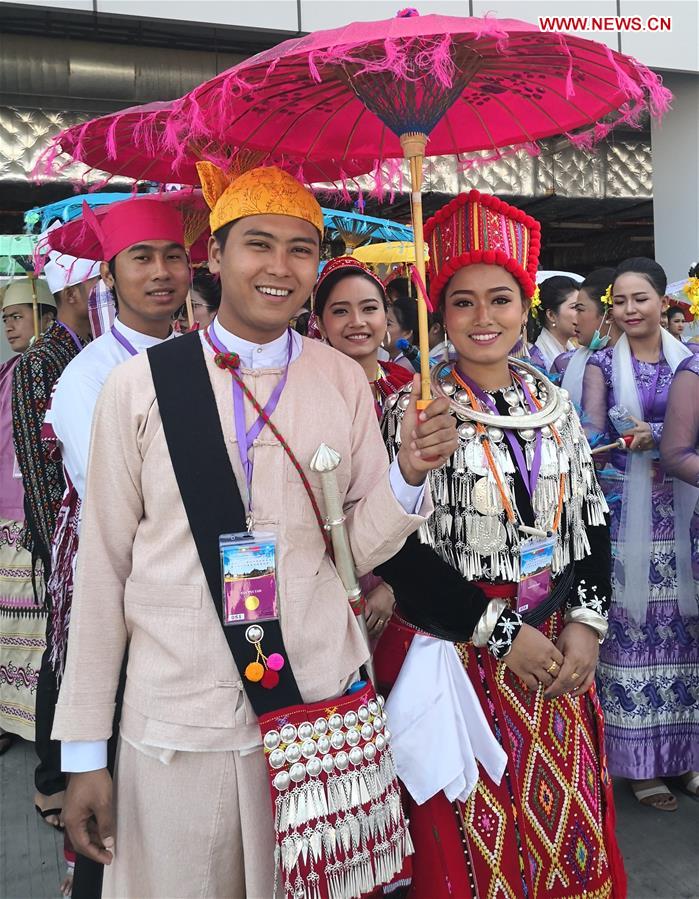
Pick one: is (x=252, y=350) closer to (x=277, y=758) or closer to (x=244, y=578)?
(x=244, y=578)

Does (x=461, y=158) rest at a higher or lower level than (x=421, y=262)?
higher

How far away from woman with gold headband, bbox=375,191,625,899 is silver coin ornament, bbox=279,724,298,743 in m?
0.50

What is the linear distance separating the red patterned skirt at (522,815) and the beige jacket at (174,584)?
524 mm

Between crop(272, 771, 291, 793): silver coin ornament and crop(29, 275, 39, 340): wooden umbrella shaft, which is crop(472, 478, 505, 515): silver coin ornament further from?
crop(29, 275, 39, 340): wooden umbrella shaft

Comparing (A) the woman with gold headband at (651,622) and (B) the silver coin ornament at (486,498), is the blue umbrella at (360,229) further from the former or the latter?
(B) the silver coin ornament at (486,498)

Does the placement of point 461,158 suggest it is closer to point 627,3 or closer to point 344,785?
point 344,785

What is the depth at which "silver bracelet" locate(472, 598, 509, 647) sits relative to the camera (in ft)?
6.39

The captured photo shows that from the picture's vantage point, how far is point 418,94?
163 centimetres

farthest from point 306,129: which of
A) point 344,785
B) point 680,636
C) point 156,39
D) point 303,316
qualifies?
point 156,39

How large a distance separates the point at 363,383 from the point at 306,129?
647 mm

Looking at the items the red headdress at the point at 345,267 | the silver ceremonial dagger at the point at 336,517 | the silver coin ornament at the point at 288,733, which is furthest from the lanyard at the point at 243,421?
the red headdress at the point at 345,267

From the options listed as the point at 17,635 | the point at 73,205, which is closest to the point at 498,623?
the point at 73,205

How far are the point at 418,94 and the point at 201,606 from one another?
1127 mm

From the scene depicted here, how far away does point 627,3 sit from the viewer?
6504 mm
